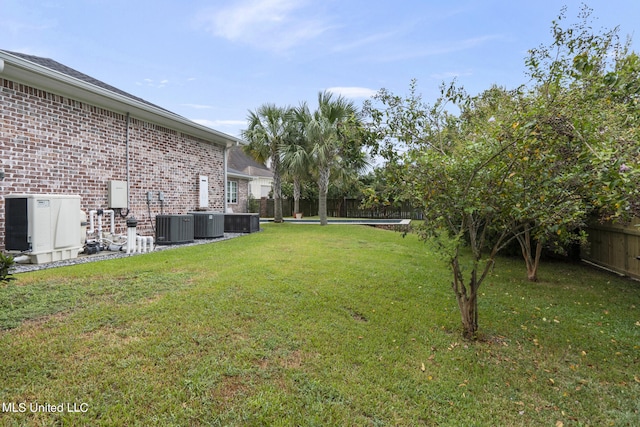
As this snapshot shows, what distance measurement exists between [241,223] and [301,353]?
9.75 metres

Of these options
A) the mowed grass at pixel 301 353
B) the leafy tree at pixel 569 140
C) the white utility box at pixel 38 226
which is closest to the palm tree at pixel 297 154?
the white utility box at pixel 38 226

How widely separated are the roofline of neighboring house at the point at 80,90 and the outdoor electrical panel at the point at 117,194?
1822mm

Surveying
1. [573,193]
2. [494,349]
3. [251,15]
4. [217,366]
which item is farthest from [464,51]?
[217,366]

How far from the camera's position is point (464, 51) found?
33.2 ft

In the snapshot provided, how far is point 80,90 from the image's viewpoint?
692 centimetres

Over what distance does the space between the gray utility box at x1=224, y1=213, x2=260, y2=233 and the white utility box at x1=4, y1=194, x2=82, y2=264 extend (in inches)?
239

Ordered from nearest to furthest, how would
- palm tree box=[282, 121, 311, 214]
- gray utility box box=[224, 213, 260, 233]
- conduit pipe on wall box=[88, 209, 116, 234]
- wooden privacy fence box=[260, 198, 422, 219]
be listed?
conduit pipe on wall box=[88, 209, 116, 234] → gray utility box box=[224, 213, 260, 233] → palm tree box=[282, 121, 311, 214] → wooden privacy fence box=[260, 198, 422, 219]

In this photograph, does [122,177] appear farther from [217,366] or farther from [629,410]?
[629,410]

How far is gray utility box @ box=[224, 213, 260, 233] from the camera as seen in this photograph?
12070mm

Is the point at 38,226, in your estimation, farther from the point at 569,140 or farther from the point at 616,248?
the point at 616,248

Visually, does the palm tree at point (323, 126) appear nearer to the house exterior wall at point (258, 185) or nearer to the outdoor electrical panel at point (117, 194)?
the outdoor electrical panel at point (117, 194)

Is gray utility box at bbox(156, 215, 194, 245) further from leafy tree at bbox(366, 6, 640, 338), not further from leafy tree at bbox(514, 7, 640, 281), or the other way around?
leafy tree at bbox(514, 7, 640, 281)

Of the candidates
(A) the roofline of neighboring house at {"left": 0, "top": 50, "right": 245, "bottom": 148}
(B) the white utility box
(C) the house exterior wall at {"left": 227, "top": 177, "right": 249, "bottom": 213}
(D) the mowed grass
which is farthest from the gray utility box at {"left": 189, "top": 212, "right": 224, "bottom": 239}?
(C) the house exterior wall at {"left": 227, "top": 177, "right": 249, "bottom": 213}

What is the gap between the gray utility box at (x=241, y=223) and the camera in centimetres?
1207
